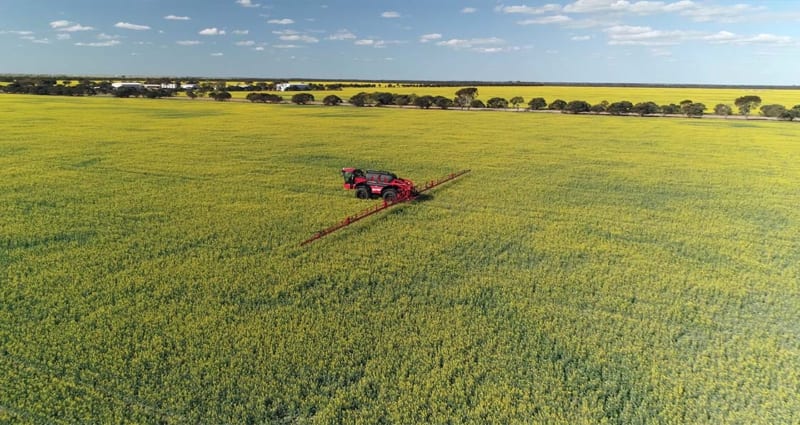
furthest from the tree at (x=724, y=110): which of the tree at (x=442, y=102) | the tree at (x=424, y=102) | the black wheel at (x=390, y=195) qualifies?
the black wheel at (x=390, y=195)

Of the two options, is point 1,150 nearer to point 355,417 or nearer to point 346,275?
point 346,275

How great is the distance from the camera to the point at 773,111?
75625 mm

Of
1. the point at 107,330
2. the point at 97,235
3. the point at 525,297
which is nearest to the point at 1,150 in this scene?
the point at 97,235

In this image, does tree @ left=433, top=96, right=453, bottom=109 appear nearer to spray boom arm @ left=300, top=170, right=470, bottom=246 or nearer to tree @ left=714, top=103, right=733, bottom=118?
tree @ left=714, top=103, right=733, bottom=118

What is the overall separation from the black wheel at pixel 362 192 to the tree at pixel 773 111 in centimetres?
8670

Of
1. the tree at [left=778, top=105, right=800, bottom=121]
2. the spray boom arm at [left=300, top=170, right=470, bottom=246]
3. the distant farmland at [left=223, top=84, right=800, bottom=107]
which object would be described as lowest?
the spray boom arm at [left=300, top=170, right=470, bottom=246]

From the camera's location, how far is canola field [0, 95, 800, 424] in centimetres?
833

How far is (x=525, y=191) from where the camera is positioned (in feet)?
78.3

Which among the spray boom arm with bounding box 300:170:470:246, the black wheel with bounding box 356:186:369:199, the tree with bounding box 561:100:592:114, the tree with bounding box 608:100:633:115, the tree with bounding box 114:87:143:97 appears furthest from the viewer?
the tree with bounding box 114:87:143:97

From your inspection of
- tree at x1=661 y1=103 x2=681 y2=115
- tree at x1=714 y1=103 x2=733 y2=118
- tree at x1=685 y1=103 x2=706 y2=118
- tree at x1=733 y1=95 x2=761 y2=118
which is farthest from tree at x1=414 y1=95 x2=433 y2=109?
tree at x1=733 y1=95 x2=761 y2=118

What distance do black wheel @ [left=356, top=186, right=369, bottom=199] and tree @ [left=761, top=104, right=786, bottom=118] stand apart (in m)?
86.7

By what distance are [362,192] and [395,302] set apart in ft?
35.0

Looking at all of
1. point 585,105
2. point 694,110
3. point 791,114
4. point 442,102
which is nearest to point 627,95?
point 694,110

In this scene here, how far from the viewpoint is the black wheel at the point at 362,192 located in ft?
70.8
